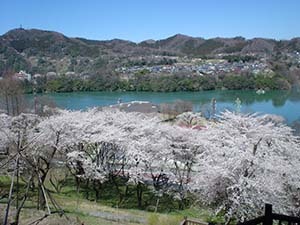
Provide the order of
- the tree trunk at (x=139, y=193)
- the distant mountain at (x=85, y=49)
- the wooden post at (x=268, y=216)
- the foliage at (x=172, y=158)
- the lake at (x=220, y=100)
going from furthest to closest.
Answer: the distant mountain at (x=85, y=49)
the lake at (x=220, y=100)
the tree trunk at (x=139, y=193)
the foliage at (x=172, y=158)
the wooden post at (x=268, y=216)

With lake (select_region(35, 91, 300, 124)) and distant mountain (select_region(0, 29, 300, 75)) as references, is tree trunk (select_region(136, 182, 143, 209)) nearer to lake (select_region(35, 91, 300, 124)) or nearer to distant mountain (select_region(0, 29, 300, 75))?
lake (select_region(35, 91, 300, 124))

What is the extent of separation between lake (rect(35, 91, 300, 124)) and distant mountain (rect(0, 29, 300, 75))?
30.3 m

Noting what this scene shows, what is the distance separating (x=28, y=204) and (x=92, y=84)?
5889cm

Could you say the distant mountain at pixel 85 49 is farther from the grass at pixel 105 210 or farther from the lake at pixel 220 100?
the grass at pixel 105 210

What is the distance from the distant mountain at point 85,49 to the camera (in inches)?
4119

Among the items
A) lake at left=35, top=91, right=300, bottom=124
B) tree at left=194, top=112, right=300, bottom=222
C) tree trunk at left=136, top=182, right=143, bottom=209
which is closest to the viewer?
tree at left=194, top=112, right=300, bottom=222

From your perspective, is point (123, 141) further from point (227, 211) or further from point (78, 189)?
point (227, 211)

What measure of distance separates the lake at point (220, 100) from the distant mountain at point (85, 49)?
30.3 metres

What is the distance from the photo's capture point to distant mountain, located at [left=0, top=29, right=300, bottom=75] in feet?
343

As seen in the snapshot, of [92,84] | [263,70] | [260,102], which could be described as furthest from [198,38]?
[260,102]

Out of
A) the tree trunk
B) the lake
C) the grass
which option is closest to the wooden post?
the grass

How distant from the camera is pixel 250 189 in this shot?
863cm

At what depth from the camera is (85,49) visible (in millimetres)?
134500

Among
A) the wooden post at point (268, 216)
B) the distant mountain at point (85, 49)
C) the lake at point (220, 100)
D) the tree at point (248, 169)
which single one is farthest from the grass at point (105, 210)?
the distant mountain at point (85, 49)
